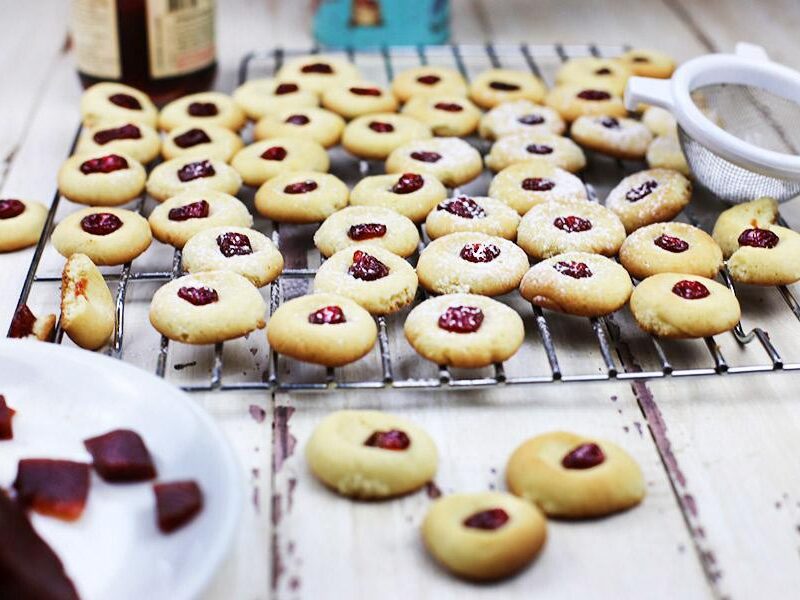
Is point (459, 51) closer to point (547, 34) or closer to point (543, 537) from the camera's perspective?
point (547, 34)

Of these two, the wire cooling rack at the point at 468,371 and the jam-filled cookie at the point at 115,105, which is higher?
the wire cooling rack at the point at 468,371

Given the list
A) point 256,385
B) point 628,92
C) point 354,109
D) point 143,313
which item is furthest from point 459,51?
point 256,385

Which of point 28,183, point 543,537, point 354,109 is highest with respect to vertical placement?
point 543,537

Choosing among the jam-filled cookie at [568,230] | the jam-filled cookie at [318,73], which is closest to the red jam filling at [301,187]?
the jam-filled cookie at [568,230]

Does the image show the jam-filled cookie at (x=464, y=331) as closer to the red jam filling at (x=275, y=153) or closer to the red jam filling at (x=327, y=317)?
the red jam filling at (x=327, y=317)

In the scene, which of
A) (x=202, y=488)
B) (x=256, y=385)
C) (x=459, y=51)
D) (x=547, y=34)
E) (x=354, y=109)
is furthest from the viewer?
(x=547, y=34)
